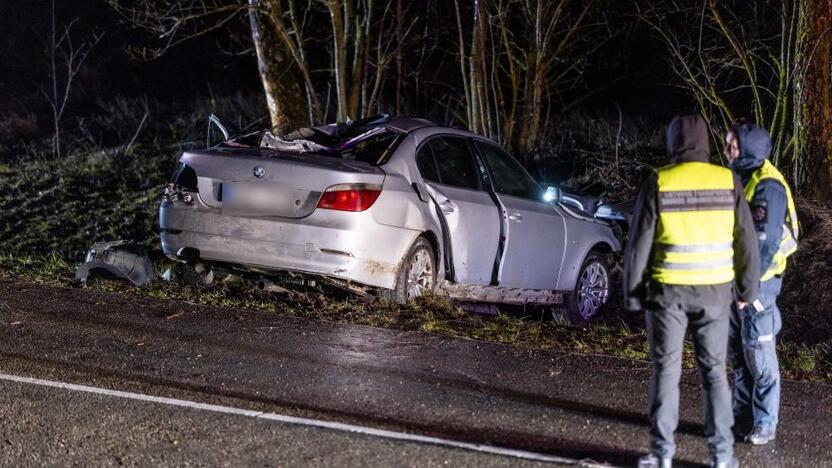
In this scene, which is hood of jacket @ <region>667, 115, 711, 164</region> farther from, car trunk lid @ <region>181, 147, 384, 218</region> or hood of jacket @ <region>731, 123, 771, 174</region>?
car trunk lid @ <region>181, 147, 384, 218</region>

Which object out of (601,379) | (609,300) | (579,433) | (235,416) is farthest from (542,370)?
(609,300)

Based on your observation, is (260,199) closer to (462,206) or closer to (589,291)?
(462,206)

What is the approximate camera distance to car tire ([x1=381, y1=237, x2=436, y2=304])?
8523mm

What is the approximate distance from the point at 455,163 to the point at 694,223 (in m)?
4.35

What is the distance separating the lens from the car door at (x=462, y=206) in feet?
28.8

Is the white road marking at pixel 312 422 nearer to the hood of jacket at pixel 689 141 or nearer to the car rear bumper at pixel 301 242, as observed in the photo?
the hood of jacket at pixel 689 141

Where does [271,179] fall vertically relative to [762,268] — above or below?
above

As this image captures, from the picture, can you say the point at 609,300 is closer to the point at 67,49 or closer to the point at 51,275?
the point at 51,275

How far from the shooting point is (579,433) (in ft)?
18.6

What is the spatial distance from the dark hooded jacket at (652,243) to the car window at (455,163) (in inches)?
158

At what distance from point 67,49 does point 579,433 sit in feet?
74.4

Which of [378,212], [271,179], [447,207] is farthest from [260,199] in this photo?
[447,207]

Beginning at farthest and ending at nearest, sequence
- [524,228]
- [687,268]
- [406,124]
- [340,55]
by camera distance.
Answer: [340,55] → [524,228] → [406,124] → [687,268]

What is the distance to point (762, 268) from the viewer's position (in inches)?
216
